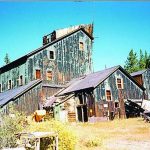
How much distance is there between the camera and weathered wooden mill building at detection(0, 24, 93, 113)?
107 feet

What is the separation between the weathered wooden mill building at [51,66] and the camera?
107 ft

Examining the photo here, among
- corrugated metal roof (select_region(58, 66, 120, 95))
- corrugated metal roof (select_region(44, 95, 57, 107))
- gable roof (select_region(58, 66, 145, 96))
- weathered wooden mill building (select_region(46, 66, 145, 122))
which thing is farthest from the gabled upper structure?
corrugated metal roof (select_region(44, 95, 57, 107))

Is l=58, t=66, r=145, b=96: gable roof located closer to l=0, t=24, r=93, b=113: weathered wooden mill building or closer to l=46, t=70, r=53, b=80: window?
l=0, t=24, r=93, b=113: weathered wooden mill building

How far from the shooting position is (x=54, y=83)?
3397cm

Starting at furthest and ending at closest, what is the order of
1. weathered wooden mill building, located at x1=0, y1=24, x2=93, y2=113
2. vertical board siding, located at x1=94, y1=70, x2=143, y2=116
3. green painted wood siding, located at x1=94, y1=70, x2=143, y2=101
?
weathered wooden mill building, located at x1=0, y1=24, x2=93, y2=113, green painted wood siding, located at x1=94, y1=70, x2=143, y2=101, vertical board siding, located at x1=94, y1=70, x2=143, y2=116

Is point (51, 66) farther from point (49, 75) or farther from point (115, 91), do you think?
point (115, 91)

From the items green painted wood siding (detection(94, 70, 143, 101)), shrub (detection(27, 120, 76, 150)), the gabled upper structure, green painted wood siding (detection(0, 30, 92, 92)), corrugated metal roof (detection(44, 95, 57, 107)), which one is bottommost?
shrub (detection(27, 120, 76, 150))

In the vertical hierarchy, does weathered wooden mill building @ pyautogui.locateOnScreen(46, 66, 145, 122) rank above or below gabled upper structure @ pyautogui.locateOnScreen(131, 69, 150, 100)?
below

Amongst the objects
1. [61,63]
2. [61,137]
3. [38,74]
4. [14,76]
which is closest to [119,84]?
[61,63]

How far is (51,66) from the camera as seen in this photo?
112 ft

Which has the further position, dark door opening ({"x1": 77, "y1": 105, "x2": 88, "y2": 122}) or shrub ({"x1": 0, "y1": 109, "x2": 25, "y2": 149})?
dark door opening ({"x1": 77, "y1": 105, "x2": 88, "y2": 122})

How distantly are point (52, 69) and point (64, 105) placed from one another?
21.3 ft

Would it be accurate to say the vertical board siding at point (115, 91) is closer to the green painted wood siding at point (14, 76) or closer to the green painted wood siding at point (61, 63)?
the green painted wood siding at point (61, 63)

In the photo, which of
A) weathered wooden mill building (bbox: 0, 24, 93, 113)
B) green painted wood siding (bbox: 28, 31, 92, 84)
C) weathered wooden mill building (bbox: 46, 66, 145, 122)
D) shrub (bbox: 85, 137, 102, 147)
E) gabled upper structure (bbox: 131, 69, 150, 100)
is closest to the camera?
shrub (bbox: 85, 137, 102, 147)
